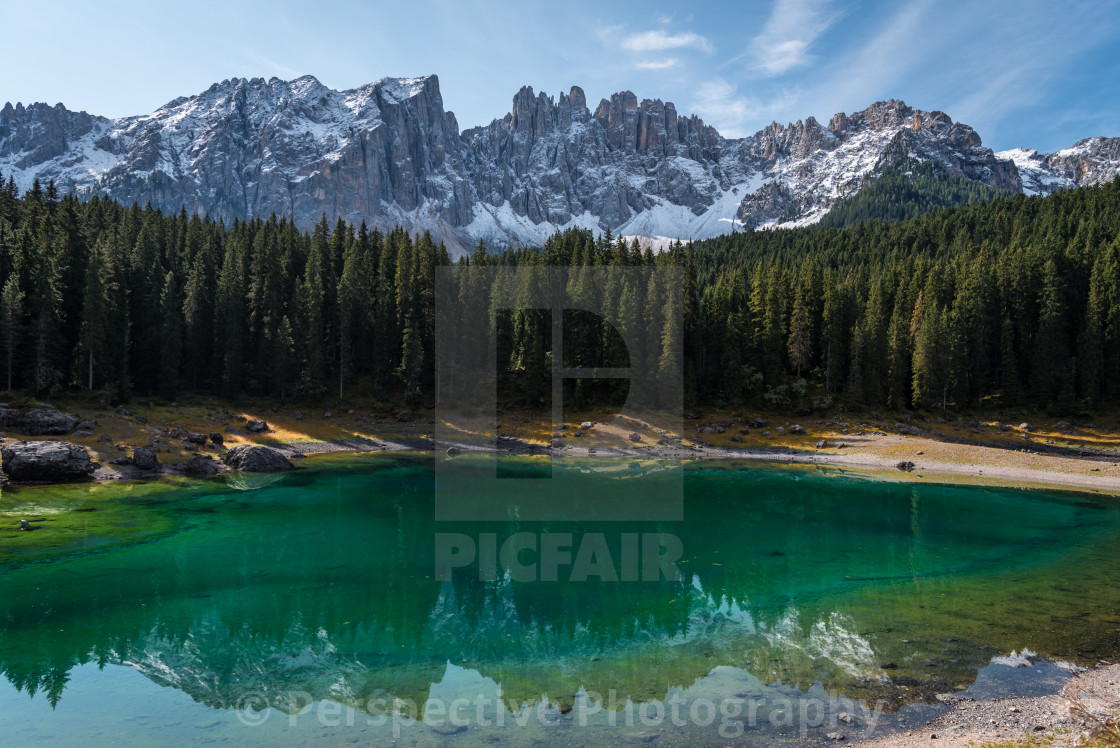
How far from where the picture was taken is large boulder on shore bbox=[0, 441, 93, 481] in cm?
3672

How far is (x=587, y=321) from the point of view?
7219cm

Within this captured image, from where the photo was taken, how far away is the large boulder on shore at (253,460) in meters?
46.9

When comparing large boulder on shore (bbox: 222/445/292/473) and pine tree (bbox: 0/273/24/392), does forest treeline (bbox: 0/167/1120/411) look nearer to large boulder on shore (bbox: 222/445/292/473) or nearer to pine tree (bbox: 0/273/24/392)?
pine tree (bbox: 0/273/24/392)

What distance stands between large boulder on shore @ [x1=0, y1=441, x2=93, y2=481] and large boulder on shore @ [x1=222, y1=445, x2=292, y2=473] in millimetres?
9854

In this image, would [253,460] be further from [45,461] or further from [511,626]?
[511,626]

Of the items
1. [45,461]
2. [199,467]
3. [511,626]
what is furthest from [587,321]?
[511,626]

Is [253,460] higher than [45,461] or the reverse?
the reverse

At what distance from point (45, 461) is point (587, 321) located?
52.9 metres

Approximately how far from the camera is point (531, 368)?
2793 inches

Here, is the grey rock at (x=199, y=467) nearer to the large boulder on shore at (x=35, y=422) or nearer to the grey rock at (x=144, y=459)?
the grey rock at (x=144, y=459)

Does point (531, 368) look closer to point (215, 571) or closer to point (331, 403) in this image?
point (331, 403)

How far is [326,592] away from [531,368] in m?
50.8

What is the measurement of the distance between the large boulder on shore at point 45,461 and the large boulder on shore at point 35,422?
15.8ft

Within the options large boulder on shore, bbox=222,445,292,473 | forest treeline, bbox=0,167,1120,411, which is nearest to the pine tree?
forest treeline, bbox=0,167,1120,411
